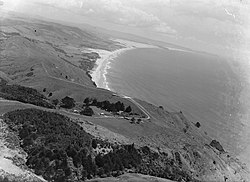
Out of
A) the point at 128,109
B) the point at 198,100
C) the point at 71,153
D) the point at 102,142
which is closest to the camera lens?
the point at 71,153

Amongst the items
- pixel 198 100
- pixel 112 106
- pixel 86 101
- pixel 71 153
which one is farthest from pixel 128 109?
pixel 198 100

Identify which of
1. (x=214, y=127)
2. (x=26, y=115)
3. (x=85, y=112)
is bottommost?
(x=214, y=127)

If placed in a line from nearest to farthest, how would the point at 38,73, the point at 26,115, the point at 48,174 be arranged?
the point at 48,174
the point at 26,115
the point at 38,73

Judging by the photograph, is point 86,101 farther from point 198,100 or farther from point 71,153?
point 198,100

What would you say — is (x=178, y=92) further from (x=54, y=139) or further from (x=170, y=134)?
(x=54, y=139)

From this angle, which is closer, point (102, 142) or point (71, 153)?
point (71, 153)

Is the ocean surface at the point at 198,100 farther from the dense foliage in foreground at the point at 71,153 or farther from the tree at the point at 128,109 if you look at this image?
the dense foliage in foreground at the point at 71,153

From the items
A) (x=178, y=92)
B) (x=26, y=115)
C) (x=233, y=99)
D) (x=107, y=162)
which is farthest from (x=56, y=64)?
(x=107, y=162)

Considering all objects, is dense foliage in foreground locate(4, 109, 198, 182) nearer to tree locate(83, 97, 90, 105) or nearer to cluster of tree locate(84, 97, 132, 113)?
cluster of tree locate(84, 97, 132, 113)
